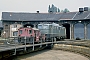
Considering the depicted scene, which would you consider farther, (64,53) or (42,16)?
(42,16)

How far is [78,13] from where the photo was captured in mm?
67875

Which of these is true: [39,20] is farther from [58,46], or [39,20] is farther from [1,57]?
[1,57]

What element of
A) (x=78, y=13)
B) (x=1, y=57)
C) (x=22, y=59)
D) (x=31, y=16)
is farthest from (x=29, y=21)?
(x=1, y=57)

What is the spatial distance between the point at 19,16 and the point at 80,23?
2106 centimetres

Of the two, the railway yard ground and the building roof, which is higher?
the building roof

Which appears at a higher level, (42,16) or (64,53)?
(42,16)

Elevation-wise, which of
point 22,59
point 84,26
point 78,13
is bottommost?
point 22,59

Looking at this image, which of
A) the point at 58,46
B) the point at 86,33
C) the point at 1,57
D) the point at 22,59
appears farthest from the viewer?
the point at 86,33

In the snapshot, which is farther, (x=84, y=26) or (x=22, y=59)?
(x=84, y=26)

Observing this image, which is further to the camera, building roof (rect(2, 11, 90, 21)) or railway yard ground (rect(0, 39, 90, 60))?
building roof (rect(2, 11, 90, 21))

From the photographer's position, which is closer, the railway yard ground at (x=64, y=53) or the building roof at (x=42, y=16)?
the railway yard ground at (x=64, y=53)

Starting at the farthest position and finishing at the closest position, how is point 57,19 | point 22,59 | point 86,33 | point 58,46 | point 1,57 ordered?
1. point 57,19
2. point 86,33
3. point 58,46
4. point 22,59
5. point 1,57

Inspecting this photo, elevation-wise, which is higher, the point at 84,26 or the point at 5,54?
the point at 84,26

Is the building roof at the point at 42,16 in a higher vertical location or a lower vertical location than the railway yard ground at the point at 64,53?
higher
